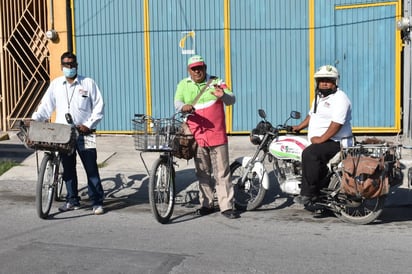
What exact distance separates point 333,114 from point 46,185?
3.22m

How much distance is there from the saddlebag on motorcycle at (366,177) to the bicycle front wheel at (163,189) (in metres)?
1.85

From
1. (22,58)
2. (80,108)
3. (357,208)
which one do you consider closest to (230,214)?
(357,208)

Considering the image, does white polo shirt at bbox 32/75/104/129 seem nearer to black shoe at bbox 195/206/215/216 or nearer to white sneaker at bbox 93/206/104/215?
white sneaker at bbox 93/206/104/215

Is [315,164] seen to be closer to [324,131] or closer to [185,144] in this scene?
[324,131]

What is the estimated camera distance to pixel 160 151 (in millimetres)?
6215

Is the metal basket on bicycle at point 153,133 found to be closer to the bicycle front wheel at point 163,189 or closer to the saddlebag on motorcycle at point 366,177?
the bicycle front wheel at point 163,189

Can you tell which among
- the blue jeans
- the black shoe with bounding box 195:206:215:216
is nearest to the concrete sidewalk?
the blue jeans

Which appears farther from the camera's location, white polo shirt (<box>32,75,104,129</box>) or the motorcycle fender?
the motorcycle fender

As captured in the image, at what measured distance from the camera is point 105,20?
11.8 meters

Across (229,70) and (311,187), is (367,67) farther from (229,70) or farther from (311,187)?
(311,187)

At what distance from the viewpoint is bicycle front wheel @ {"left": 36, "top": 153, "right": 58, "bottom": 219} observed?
6.46 meters

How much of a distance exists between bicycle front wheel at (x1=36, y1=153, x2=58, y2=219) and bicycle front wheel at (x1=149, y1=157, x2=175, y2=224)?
1.20 meters

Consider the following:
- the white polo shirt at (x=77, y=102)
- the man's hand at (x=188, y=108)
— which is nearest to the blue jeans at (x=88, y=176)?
the white polo shirt at (x=77, y=102)

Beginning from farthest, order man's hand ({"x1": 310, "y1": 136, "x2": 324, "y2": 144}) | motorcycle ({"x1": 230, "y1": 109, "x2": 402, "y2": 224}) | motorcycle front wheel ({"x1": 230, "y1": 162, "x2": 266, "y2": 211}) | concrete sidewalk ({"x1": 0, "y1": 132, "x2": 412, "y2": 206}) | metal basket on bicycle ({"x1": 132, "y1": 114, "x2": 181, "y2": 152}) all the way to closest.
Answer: concrete sidewalk ({"x1": 0, "y1": 132, "x2": 412, "y2": 206})
motorcycle front wheel ({"x1": 230, "y1": 162, "x2": 266, "y2": 211})
man's hand ({"x1": 310, "y1": 136, "x2": 324, "y2": 144})
motorcycle ({"x1": 230, "y1": 109, "x2": 402, "y2": 224})
metal basket on bicycle ({"x1": 132, "y1": 114, "x2": 181, "y2": 152})
